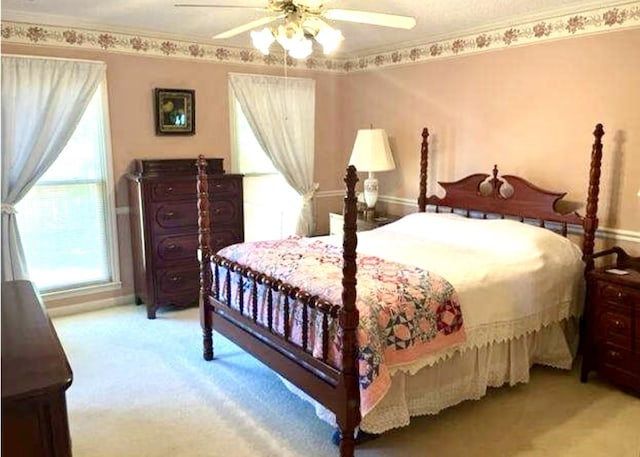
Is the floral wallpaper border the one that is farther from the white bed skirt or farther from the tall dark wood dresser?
the white bed skirt

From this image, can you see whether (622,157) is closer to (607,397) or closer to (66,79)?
(607,397)

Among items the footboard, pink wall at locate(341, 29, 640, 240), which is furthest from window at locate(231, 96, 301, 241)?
the footboard

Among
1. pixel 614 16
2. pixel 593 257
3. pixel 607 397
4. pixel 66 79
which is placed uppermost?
pixel 614 16

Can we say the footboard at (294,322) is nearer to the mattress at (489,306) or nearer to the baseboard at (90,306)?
the mattress at (489,306)

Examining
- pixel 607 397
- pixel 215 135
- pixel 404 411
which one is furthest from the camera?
pixel 215 135

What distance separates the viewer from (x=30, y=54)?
3.88m

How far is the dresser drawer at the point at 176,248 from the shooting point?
4309 millimetres

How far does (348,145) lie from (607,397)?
356cm

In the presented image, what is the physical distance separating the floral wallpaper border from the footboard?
168 centimetres

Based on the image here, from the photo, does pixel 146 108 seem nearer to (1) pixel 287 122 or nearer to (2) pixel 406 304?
(1) pixel 287 122

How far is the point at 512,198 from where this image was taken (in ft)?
12.9

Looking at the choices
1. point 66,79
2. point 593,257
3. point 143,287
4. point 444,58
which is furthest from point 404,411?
point 66,79

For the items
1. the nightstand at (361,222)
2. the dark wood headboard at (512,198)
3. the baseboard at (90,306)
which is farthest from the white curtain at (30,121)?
the dark wood headboard at (512,198)

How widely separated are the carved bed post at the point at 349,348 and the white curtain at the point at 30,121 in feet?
9.40
